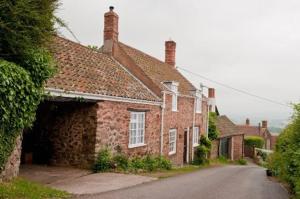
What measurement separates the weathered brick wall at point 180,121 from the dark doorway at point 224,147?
12184 millimetres

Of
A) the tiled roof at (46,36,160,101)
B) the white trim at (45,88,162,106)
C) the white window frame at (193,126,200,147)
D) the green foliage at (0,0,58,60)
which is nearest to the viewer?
the green foliage at (0,0,58,60)

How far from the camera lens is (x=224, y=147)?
138 ft

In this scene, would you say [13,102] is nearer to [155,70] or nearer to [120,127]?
[120,127]

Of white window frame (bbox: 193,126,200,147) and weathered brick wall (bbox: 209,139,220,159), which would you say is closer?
white window frame (bbox: 193,126,200,147)

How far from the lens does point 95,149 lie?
14.9 metres

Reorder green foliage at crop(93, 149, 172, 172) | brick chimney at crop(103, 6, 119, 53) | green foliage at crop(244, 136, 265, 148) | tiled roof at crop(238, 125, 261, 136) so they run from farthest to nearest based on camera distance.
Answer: tiled roof at crop(238, 125, 261, 136), green foliage at crop(244, 136, 265, 148), brick chimney at crop(103, 6, 119, 53), green foliage at crop(93, 149, 172, 172)

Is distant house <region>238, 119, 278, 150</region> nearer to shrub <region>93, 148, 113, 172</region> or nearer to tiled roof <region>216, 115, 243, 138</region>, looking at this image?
tiled roof <region>216, 115, 243, 138</region>

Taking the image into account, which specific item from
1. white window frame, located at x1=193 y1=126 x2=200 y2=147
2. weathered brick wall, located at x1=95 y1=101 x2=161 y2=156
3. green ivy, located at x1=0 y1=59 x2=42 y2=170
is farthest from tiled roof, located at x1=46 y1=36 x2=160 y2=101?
white window frame, located at x1=193 y1=126 x2=200 y2=147

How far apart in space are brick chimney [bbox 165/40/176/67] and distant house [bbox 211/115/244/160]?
33.1ft

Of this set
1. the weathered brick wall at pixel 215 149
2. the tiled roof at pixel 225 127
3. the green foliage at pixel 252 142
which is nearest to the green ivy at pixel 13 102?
the weathered brick wall at pixel 215 149

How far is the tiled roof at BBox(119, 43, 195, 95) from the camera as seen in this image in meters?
23.7

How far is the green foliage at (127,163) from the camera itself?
1508 cm

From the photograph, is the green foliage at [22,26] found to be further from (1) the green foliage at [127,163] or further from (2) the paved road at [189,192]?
(1) the green foliage at [127,163]

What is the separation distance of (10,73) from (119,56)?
14548 millimetres
